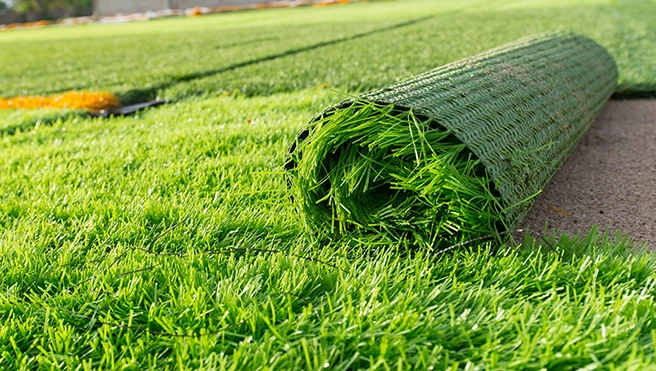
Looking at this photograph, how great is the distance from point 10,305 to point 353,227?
102 cm

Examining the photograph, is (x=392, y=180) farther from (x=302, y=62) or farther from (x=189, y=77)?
(x=302, y=62)

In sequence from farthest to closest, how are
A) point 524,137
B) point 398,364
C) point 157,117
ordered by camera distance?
point 157,117 < point 524,137 < point 398,364

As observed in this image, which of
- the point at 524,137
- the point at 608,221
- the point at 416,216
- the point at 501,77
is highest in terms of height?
the point at 501,77

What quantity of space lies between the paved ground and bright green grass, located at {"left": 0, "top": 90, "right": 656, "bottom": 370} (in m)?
0.27

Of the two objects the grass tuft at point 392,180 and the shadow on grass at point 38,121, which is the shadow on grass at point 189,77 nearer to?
the shadow on grass at point 38,121

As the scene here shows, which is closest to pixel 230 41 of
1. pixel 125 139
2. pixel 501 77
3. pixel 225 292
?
pixel 125 139

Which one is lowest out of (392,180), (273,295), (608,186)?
(608,186)

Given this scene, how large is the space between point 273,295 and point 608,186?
1694mm

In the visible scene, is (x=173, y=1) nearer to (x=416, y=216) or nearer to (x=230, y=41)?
(x=230, y=41)

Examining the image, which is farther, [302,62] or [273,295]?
[302,62]

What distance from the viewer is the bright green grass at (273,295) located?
1226mm

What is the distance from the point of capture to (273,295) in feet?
4.83

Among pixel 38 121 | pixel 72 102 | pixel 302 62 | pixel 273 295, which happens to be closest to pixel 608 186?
pixel 273 295

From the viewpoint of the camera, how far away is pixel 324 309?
1.43 m
